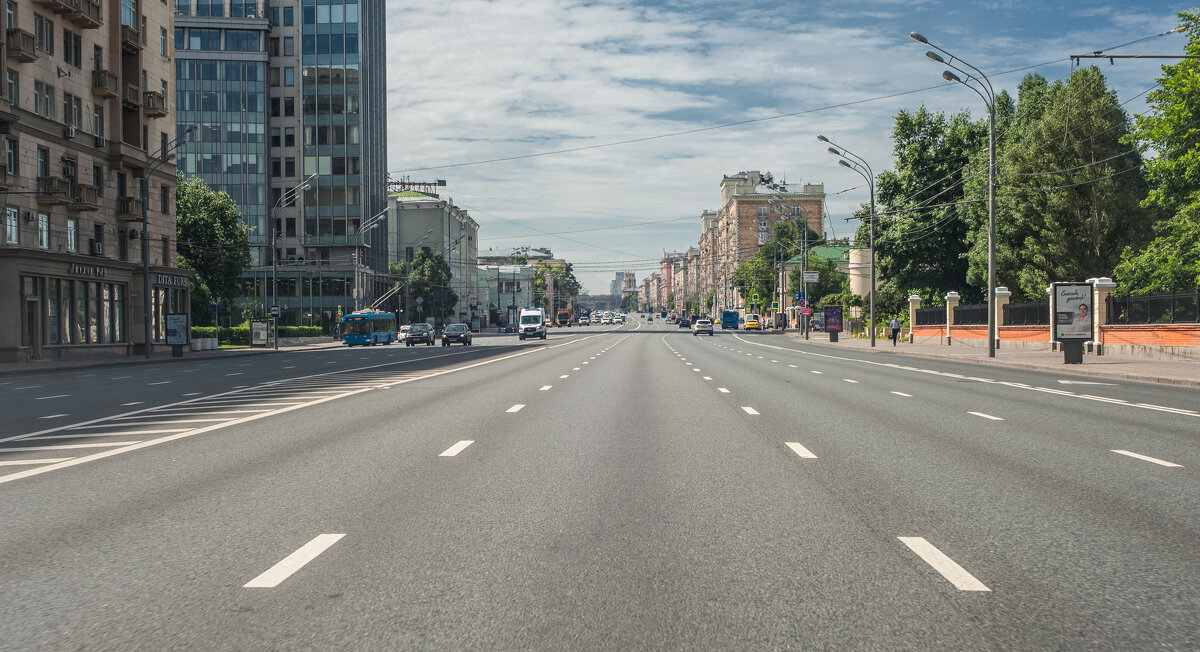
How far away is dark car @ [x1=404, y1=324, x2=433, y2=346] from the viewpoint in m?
72.8

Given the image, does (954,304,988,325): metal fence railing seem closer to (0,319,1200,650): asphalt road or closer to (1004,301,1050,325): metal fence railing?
(1004,301,1050,325): metal fence railing

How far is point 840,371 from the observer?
27656mm

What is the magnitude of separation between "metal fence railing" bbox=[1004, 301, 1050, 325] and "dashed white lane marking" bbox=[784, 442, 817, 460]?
1310 inches

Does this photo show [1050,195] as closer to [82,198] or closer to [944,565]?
[82,198]

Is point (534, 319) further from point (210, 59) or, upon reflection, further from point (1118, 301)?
point (1118, 301)

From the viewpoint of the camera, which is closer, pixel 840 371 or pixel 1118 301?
pixel 840 371

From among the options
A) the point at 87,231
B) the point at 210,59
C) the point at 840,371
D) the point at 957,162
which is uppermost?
the point at 210,59

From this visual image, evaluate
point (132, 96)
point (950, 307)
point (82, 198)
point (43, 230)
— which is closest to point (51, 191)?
point (43, 230)

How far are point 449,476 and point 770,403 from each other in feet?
29.5

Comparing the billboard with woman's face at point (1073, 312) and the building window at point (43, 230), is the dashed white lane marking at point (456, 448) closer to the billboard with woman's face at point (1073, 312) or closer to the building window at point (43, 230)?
the billboard with woman's face at point (1073, 312)

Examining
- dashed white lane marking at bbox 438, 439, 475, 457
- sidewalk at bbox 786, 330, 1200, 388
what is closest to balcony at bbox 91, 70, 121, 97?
sidewalk at bbox 786, 330, 1200, 388

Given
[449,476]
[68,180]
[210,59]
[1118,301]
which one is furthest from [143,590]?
[210,59]

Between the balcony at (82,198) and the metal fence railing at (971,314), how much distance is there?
4305cm

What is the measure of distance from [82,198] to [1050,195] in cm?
4794
